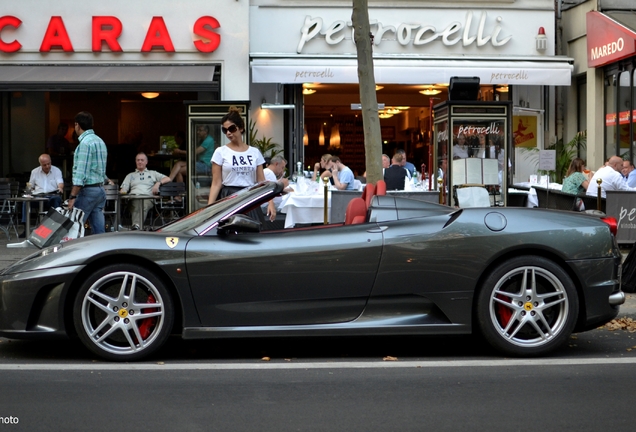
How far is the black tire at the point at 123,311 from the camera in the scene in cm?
566

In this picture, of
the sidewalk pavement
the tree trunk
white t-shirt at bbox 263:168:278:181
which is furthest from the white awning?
the tree trunk

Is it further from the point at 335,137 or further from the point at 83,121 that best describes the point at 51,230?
the point at 335,137

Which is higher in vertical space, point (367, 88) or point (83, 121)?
point (367, 88)

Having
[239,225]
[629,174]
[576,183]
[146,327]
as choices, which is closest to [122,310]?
[146,327]

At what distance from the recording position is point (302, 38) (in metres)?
17.9

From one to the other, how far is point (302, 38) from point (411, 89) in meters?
3.59

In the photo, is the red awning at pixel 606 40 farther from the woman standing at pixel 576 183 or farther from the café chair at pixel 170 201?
the café chair at pixel 170 201

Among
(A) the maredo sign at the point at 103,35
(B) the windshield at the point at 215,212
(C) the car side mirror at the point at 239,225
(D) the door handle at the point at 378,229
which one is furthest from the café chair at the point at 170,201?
(D) the door handle at the point at 378,229

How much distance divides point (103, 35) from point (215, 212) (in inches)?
474

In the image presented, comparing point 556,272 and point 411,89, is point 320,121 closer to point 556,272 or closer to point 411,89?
point 411,89

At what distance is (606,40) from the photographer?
17.0 meters

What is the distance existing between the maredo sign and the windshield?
37.7ft

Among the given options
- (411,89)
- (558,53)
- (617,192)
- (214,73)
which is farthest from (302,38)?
(617,192)

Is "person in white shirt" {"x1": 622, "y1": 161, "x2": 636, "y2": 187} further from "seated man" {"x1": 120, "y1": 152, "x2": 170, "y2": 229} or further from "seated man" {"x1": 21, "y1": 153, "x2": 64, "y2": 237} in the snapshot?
"seated man" {"x1": 21, "y1": 153, "x2": 64, "y2": 237}
